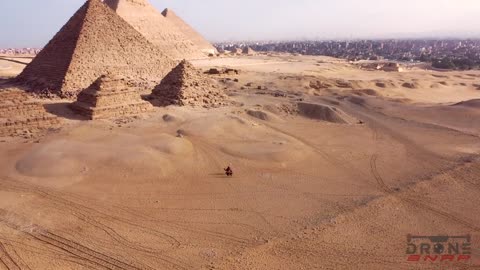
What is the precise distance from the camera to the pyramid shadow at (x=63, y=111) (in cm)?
1814

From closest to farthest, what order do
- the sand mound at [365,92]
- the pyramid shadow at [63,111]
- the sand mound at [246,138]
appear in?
the sand mound at [246,138]
the pyramid shadow at [63,111]
the sand mound at [365,92]

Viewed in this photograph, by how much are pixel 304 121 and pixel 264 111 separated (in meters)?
2.13

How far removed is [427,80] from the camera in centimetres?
4019

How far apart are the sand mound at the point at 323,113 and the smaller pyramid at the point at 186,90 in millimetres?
4552

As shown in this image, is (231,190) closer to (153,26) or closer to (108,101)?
(108,101)

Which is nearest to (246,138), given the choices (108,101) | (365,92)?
(108,101)

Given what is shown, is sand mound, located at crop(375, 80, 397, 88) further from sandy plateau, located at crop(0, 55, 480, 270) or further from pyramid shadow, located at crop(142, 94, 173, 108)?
pyramid shadow, located at crop(142, 94, 173, 108)

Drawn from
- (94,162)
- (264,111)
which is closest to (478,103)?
(264,111)

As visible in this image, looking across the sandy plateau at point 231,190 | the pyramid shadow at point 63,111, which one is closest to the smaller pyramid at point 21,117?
the sandy plateau at point 231,190

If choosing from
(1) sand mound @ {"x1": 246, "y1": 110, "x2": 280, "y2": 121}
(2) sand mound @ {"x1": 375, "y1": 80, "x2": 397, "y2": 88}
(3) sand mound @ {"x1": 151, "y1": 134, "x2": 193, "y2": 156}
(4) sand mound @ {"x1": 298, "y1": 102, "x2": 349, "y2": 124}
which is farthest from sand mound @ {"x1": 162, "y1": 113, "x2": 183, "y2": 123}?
(2) sand mound @ {"x1": 375, "y1": 80, "x2": 397, "y2": 88}

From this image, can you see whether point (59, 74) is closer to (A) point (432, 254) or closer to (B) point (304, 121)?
(B) point (304, 121)

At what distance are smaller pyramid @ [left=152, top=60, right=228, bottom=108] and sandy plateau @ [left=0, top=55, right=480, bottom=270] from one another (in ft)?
3.60

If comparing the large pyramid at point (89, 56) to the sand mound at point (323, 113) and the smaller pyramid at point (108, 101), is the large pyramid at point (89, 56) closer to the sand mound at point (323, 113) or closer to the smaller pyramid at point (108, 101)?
the smaller pyramid at point (108, 101)

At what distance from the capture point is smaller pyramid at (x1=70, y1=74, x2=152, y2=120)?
1803cm
